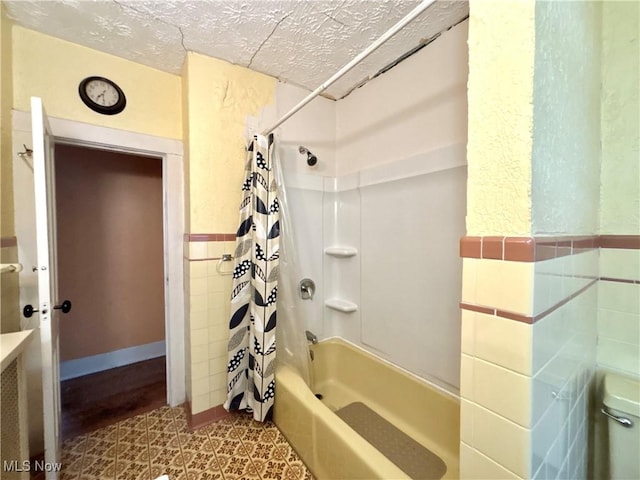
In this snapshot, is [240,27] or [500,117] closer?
[500,117]

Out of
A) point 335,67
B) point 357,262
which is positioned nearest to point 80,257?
point 357,262

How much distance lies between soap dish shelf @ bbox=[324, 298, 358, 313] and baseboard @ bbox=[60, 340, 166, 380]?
184 cm

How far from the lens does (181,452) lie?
1.33 m

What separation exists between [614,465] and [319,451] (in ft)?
3.40

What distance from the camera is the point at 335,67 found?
5.39 ft

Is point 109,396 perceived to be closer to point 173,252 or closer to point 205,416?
point 205,416

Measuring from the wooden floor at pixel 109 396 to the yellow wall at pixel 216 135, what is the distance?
1301 mm

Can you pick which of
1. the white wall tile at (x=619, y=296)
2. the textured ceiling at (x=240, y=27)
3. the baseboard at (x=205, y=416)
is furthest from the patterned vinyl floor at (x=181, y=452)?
the textured ceiling at (x=240, y=27)

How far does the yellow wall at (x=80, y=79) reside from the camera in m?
1.30

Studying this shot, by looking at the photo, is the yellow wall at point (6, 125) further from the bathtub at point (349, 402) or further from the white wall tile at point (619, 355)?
the white wall tile at point (619, 355)

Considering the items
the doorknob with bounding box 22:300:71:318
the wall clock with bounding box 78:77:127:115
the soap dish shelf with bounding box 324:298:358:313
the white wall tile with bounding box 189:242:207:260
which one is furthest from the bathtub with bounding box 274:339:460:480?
the wall clock with bounding box 78:77:127:115

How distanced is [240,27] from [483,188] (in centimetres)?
143

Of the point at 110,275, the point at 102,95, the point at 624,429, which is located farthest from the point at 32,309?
the point at 624,429

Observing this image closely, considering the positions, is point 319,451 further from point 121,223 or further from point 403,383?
point 121,223
